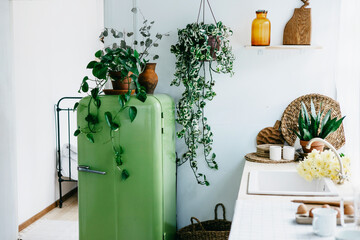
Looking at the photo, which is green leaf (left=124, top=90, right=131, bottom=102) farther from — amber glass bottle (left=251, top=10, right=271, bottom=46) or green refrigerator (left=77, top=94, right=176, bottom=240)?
amber glass bottle (left=251, top=10, right=271, bottom=46)

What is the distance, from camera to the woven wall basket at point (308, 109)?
2857 millimetres

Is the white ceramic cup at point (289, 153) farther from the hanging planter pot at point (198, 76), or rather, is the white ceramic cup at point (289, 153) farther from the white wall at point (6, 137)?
the white wall at point (6, 137)

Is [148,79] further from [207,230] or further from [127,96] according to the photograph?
[207,230]

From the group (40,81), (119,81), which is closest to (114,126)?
(119,81)

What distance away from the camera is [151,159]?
2658 millimetres

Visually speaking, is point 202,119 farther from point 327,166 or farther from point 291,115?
point 327,166

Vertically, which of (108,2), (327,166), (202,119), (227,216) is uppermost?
(108,2)

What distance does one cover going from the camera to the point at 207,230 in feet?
10.3

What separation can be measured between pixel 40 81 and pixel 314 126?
291 cm

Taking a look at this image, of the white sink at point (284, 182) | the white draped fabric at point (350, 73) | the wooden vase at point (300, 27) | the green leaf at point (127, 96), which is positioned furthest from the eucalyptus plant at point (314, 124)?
the green leaf at point (127, 96)

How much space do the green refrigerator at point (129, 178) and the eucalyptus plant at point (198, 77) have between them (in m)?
0.20

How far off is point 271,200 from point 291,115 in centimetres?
104

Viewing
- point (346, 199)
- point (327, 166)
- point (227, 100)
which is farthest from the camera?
point (227, 100)

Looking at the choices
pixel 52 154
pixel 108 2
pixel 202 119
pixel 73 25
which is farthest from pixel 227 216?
pixel 73 25
